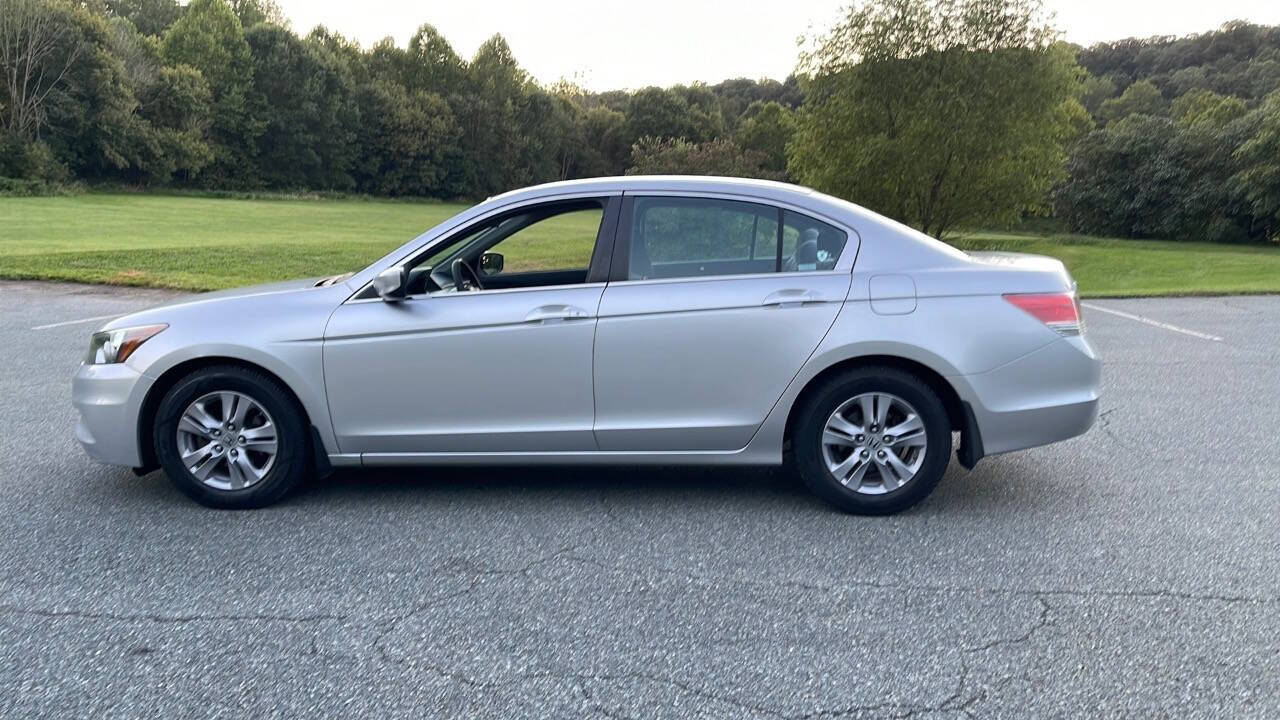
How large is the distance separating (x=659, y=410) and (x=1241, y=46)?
8104 cm

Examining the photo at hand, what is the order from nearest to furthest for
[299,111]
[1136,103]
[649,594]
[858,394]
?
[649,594]
[858,394]
[1136,103]
[299,111]

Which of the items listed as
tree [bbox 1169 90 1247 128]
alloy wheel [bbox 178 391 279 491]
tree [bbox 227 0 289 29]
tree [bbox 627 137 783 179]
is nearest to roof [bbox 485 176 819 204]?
alloy wheel [bbox 178 391 279 491]

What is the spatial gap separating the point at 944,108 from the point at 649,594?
93.1ft

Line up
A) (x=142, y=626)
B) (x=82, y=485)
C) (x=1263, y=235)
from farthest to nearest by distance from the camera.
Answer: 1. (x=1263, y=235)
2. (x=82, y=485)
3. (x=142, y=626)

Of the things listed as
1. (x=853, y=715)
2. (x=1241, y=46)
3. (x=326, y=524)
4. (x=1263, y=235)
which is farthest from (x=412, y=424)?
(x=1241, y=46)

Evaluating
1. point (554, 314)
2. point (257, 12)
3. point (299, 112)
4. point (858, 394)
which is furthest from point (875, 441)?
point (257, 12)

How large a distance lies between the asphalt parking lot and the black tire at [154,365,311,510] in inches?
Answer: 5.4

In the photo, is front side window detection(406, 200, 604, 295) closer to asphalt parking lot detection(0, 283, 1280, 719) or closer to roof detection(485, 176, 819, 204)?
roof detection(485, 176, 819, 204)

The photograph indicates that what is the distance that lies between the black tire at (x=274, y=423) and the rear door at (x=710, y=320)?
144cm

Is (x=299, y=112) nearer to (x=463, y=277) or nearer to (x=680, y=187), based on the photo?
(x=463, y=277)

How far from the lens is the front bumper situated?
501cm

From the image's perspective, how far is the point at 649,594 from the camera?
398 cm

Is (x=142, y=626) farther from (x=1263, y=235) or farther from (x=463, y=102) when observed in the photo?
(x=463, y=102)

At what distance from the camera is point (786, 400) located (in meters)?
4.83
